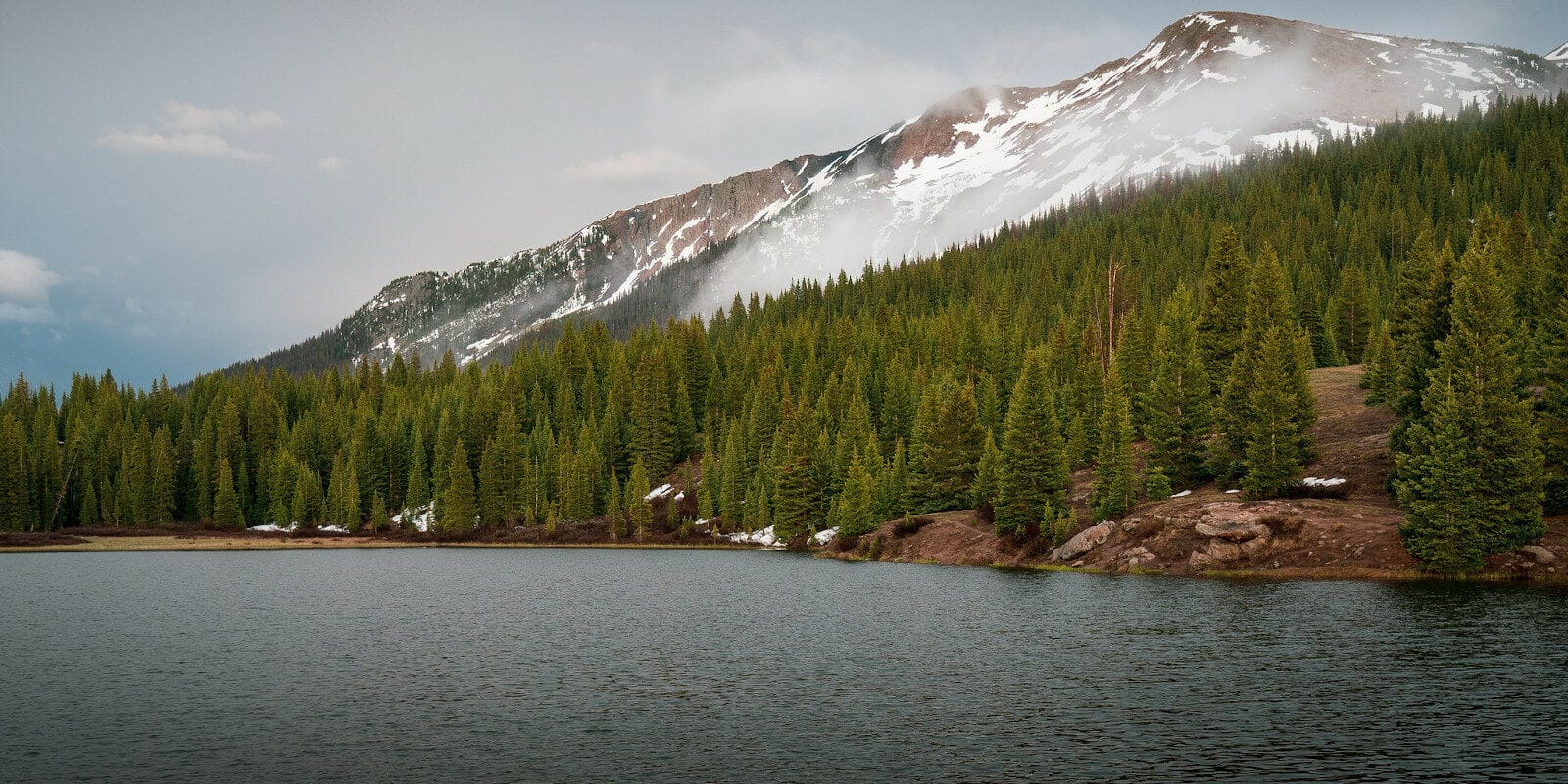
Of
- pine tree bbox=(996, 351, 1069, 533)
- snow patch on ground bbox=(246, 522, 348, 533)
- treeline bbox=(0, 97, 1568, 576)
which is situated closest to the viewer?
treeline bbox=(0, 97, 1568, 576)

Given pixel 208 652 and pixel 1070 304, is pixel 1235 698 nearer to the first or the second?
pixel 208 652

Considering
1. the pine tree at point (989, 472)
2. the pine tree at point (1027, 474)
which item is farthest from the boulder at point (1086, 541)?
the pine tree at point (989, 472)

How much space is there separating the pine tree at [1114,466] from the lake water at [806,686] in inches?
710

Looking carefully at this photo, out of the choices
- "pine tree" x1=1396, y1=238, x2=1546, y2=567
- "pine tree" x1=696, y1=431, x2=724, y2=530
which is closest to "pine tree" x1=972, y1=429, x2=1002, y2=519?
"pine tree" x1=1396, y1=238, x2=1546, y2=567

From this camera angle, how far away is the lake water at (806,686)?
25953 mm

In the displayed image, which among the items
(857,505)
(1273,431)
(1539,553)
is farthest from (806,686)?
(857,505)

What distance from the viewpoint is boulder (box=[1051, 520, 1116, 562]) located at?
264 ft

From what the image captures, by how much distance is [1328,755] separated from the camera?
2564 cm

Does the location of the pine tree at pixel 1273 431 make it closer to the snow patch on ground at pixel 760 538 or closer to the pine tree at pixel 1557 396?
the pine tree at pixel 1557 396

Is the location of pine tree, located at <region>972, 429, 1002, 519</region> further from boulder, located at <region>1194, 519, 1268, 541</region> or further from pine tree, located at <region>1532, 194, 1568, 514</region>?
pine tree, located at <region>1532, 194, 1568, 514</region>

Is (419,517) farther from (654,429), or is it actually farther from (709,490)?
(709,490)

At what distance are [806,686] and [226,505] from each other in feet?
492

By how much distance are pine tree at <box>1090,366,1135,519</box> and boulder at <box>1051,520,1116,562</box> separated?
9.09ft

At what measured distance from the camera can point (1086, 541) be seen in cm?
8119
